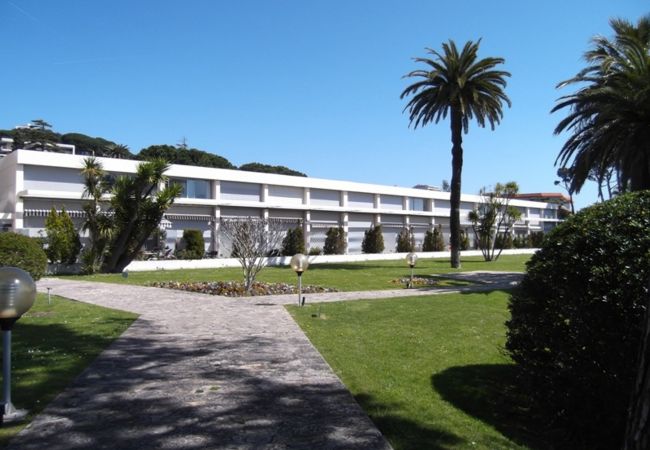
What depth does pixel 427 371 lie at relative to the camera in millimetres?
6121

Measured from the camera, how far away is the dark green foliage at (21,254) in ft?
46.4

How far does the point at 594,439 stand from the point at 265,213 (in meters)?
38.8

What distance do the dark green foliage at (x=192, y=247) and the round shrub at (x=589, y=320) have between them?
89.8ft

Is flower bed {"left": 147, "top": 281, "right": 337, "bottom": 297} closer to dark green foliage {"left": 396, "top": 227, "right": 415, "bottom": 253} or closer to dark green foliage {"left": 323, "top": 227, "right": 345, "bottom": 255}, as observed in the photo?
dark green foliage {"left": 323, "top": 227, "right": 345, "bottom": 255}

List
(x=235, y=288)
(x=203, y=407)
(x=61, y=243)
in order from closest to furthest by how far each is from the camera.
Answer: (x=203, y=407)
(x=235, y=288)
(x=61, y=243)

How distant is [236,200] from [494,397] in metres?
36.9

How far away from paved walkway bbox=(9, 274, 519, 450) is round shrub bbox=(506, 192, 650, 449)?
5.55ft

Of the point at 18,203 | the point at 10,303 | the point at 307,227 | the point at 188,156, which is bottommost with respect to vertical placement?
the point at 10,303

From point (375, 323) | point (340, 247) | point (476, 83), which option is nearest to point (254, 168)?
point (340, 247)

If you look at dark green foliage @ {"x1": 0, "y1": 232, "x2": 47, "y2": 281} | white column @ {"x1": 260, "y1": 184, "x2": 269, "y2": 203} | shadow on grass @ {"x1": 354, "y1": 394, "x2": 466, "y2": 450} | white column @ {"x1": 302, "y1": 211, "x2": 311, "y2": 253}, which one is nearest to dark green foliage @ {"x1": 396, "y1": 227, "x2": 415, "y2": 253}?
white column @ {"x1": 302, "y1": 211, "x2": 311, "y2": 253}

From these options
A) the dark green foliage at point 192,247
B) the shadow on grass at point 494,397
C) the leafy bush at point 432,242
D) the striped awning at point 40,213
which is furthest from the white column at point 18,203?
the leafy bush at point 432,242

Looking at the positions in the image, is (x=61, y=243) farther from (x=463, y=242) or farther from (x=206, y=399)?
(x=463, y=242)

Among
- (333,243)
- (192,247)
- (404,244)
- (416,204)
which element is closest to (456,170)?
(333,243)

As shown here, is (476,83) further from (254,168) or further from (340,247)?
(254,168)
